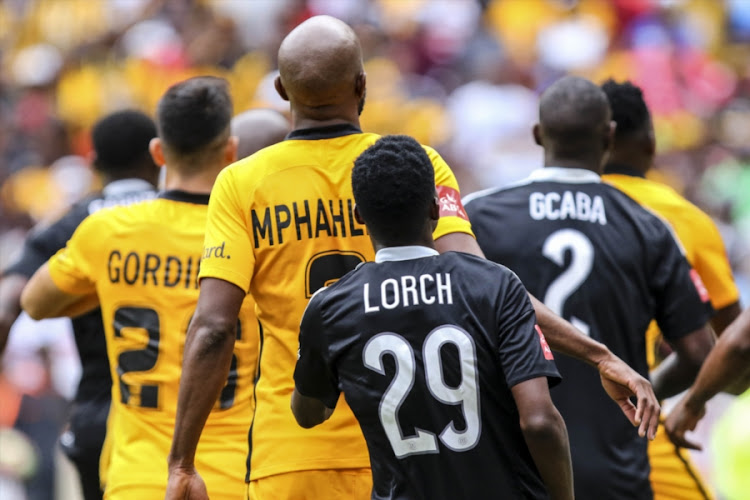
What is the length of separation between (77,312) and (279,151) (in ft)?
5.06

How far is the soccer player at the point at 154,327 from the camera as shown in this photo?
4887 mm

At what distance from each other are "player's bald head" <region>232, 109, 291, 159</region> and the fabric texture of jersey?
1.65m

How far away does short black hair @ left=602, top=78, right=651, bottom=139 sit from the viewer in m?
Answer: 5.98

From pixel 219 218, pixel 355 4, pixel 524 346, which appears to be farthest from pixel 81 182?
pixel 524 346

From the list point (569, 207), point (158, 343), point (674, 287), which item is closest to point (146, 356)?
point (158, 343)

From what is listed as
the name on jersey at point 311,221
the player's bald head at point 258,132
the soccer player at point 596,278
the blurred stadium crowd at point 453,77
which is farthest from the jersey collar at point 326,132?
the blurred stadium crowd at point 453,77

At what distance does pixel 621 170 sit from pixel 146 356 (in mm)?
2524

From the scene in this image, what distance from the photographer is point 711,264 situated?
5.78 m

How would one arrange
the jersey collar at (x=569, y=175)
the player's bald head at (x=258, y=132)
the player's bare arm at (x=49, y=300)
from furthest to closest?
the player's bald head at (x=258, y=132) → the jersey collar at (x=569, y=175) → the player's bare arm at (x=49, y=300)

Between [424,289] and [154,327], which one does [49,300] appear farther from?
[424,289]

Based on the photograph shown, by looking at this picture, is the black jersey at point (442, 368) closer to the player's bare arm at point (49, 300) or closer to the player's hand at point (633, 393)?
the player's hand at point (633, 393)

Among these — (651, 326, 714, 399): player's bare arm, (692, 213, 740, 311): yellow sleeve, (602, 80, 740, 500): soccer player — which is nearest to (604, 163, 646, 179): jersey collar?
(602, 80, 740, 500): soccer player

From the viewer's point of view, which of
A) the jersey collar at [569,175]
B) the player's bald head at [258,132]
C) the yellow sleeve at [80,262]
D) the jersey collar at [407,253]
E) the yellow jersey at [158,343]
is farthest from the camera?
the player's bald head at [258,132]

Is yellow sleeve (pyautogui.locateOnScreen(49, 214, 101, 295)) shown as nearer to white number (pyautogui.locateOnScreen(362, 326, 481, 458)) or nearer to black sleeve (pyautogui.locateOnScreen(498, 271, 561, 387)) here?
white number (pyautogui.locateOnScreen(362, 326, 481, 458))
